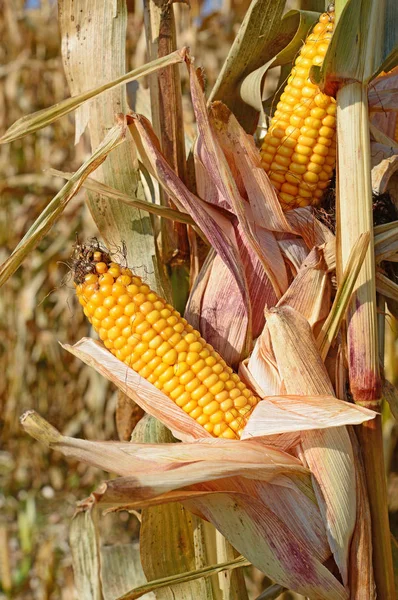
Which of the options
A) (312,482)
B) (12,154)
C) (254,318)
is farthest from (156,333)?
(12,154)

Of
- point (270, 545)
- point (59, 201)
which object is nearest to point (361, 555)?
point (270, 545)

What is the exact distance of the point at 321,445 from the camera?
756mm

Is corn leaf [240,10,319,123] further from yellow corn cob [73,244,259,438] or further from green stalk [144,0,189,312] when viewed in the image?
yellow corn cob [73,244,259,438]

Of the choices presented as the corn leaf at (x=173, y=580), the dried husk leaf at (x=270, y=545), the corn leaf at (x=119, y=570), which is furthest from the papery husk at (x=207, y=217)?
the corn leaf at (x=119, y=570)

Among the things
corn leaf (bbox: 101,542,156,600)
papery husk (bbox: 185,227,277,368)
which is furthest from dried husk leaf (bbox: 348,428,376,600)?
corn leaf (bbox: 101,542,156,600)

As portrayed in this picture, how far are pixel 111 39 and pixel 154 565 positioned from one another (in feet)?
2.64

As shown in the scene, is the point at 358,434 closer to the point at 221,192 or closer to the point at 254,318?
the point at 254,318

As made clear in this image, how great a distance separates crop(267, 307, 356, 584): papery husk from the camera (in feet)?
2.46

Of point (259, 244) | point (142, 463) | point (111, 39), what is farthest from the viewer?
point (111, 39)

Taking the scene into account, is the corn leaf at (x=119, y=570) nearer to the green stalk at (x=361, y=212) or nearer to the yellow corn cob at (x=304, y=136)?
the green stalk at (x=361, y=212)

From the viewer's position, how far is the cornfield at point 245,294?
75 cm

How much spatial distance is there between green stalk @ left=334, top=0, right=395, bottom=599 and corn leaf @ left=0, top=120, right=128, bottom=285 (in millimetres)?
279

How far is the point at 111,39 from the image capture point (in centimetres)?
98

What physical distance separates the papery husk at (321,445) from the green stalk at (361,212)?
0.04 metres
